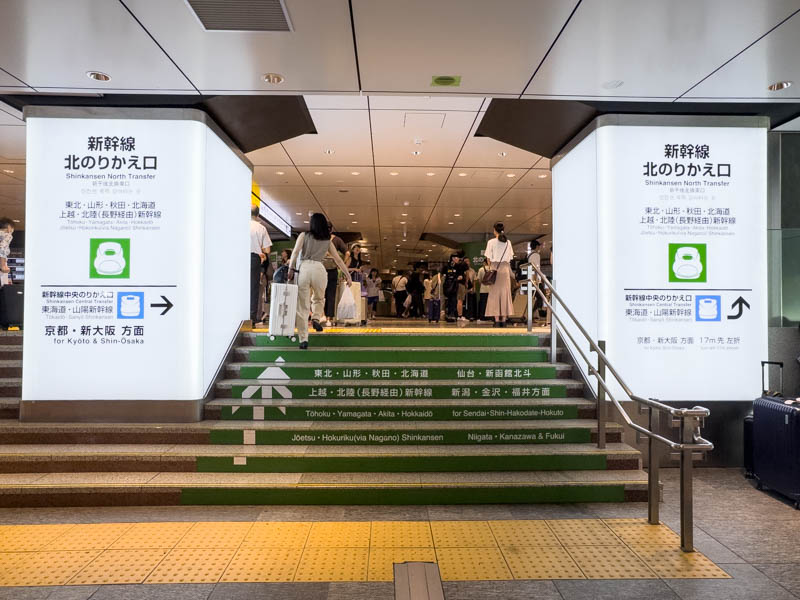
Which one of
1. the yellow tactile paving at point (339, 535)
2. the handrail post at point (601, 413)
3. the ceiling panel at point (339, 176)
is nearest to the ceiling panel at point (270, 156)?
the ceiling panel at point (339, 176)

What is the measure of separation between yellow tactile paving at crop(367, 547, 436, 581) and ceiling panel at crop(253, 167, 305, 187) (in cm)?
688

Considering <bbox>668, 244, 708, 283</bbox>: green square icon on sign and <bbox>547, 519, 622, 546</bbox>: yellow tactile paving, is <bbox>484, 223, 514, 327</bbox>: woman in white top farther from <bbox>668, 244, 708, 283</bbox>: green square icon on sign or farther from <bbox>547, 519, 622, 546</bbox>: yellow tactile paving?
<bbox>547, 519, 622, 546</bbox>: yellow tactile paving

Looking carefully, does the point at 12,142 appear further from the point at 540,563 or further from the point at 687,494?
the point at 687,494

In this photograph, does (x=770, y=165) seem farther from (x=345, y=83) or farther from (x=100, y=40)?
(x=100, y=40)

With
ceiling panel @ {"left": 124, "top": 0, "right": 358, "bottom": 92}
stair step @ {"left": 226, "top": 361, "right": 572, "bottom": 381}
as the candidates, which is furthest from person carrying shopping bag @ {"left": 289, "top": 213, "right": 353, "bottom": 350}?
ceiling panel @ {"left": 124, "top": 0, "right": 358, "bottom": 92}

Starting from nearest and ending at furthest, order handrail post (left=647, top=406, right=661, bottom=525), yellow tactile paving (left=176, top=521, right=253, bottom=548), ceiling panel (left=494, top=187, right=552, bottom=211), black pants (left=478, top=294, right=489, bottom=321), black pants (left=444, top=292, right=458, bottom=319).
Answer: yellow tactile paving (left=176, top=521, right=253, bottom=548)
handrail post (left=647, top=406, right=661, bottom=525)
ceiling panel (left=494, top=187, right=552, bottom=211)
black pants (left=478, top=294, right=489, bottom=321)
black pants (left=444, top=292, right=458, bottom=319)

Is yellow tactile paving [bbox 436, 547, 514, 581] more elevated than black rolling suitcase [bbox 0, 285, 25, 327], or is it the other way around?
black rolling suitcase [bbox 0, 285, 25, 327]

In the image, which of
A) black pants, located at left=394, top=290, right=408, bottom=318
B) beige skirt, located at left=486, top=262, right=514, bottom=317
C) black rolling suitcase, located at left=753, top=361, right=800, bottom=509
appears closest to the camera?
black rolling suitcase, located at left=753, top=361, right=800, bottom=509

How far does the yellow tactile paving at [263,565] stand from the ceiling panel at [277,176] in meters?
6.73

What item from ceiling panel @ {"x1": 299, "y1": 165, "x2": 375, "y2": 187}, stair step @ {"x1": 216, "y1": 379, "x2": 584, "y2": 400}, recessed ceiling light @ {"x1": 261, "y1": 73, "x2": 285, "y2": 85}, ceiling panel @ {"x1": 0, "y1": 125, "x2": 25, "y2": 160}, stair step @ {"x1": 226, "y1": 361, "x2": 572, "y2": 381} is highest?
ceiling panel @ {"x1": 299, "y1": 165, "x2": 375, "y2": 187}

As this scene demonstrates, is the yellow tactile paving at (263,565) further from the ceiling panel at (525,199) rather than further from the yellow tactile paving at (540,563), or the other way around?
the ceiling panel at (525,199)

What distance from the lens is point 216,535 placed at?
3.78m

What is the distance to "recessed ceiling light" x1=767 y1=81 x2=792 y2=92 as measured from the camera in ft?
15.9

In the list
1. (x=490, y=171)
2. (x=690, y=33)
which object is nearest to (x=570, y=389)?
(x=690, y=33)
